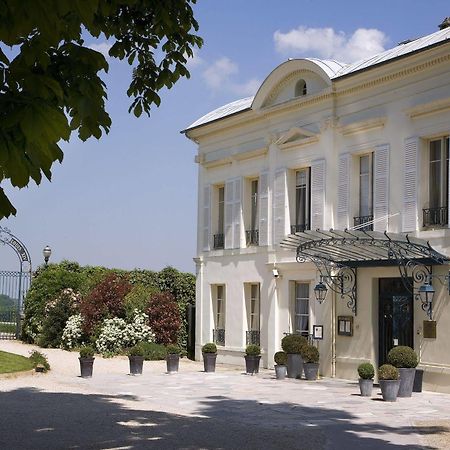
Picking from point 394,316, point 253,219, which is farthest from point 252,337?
point 394,316

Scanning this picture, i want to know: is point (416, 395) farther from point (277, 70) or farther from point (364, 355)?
point (277, 70)

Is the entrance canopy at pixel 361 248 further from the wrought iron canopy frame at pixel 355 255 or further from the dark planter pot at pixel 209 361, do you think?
the dark planter pot at pixel 209 361

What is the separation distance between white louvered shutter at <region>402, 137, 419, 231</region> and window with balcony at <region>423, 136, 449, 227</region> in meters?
0.29

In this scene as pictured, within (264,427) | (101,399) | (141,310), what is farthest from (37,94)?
(141,310)

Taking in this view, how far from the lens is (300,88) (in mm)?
22656

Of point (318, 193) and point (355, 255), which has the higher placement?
point (318, 193)

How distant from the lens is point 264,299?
23.6 metres

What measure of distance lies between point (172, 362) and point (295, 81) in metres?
8.38

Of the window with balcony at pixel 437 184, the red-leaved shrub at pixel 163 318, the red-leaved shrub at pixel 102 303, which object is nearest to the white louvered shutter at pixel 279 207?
the window with balcony at pixel 437 184

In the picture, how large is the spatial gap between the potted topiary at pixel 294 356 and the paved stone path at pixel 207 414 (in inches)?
23.5

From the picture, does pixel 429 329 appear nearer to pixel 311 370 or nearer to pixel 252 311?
pixel 311 370

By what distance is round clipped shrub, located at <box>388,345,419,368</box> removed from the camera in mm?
16750

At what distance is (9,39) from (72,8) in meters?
0.45

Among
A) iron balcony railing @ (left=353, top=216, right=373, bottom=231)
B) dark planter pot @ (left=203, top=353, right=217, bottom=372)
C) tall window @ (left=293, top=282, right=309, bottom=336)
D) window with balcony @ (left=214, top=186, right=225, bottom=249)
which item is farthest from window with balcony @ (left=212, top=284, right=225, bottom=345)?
iron balcony railing @ (left=353, top=216, right=373, bottom=231)
